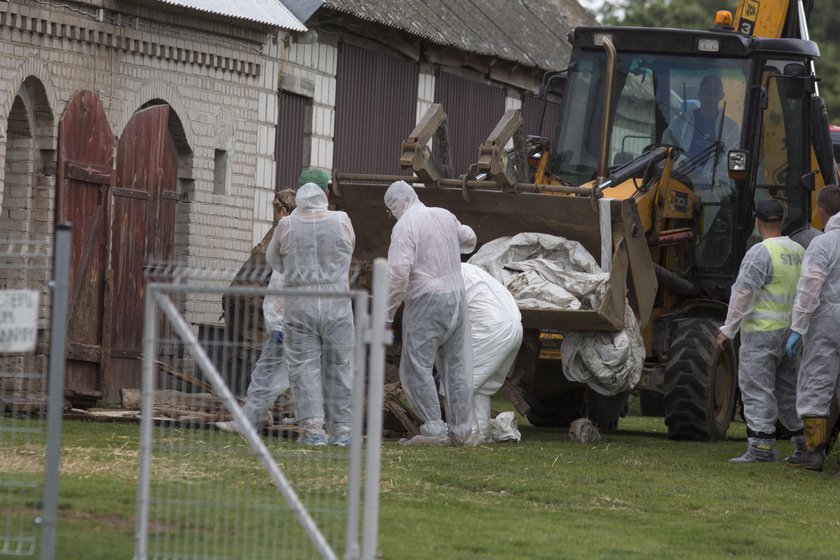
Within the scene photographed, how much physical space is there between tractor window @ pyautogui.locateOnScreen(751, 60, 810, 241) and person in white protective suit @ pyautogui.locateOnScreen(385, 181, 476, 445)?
3447 mm

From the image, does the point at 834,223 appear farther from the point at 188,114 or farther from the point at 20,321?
the point at 188,114

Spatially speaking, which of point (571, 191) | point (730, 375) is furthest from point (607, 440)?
point (571, 191)

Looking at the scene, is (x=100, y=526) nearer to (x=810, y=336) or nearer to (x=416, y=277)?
(x=416, y=277)

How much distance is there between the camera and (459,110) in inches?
915

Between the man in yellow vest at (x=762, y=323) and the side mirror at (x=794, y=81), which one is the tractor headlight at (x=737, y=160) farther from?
the man in yellow vest at (x=762, y=323)

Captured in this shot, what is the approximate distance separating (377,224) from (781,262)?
126 inches

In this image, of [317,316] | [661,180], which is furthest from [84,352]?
[317,316]

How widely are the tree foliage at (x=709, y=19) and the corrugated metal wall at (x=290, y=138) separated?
28.8 metres

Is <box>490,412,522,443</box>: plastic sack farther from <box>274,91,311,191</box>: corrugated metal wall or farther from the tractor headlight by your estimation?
<box>274,91,311,191</box>: corrugated metal wall

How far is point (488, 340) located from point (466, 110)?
36.9 feet

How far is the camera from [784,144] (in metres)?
14.7

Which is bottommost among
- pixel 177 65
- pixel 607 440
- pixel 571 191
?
pixel 607 440

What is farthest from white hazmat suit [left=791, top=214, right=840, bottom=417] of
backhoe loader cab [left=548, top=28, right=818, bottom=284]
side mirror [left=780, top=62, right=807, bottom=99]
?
side mirror [left=780, top=62, right=807, bottom=99]

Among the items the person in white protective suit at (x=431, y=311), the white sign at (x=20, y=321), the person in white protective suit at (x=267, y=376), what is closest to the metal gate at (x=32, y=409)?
the white sign at (x=20, y=321)
